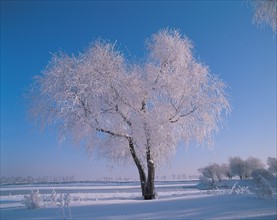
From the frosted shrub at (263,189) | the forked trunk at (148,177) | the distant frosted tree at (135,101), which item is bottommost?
the frosted shrub at (263,189)

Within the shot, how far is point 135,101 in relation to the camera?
17.5m

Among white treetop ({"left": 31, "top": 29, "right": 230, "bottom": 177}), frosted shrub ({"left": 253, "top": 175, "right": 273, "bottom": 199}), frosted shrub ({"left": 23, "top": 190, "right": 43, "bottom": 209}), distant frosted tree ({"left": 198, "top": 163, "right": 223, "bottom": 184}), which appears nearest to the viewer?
frosted shrub ({"left": 253, "top": 175, "right": 273, "bottom": 199})

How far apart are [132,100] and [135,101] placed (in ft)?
0.64

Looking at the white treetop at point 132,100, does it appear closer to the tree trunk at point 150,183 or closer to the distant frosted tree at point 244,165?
the tree trunk at point 150,183

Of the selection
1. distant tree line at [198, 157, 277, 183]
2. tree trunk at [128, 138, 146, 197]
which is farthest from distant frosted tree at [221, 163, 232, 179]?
tree trunk at [128, 138, 146, 197]

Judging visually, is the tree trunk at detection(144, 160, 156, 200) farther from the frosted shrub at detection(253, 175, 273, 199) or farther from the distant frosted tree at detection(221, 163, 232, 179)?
the distant frosted tree at detection(221, 163, 232, 179)

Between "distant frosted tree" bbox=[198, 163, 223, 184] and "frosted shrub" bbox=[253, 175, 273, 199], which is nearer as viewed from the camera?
"frosted shrub" bbox=[253, 175, 273, 199]

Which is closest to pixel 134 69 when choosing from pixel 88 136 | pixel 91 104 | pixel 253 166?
pixel 91 104

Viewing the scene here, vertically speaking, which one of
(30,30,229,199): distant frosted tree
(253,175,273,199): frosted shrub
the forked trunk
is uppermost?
(30,30,229,199): distant frosted tree

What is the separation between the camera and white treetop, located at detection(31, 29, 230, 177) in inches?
659

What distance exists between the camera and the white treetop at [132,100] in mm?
16734

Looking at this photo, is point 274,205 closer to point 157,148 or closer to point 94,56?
point 157,148

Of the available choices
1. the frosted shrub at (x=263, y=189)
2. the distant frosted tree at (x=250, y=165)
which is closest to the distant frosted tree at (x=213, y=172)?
the distant frosted tree at (x=250, y=165)

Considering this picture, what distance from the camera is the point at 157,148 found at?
55.8ft
